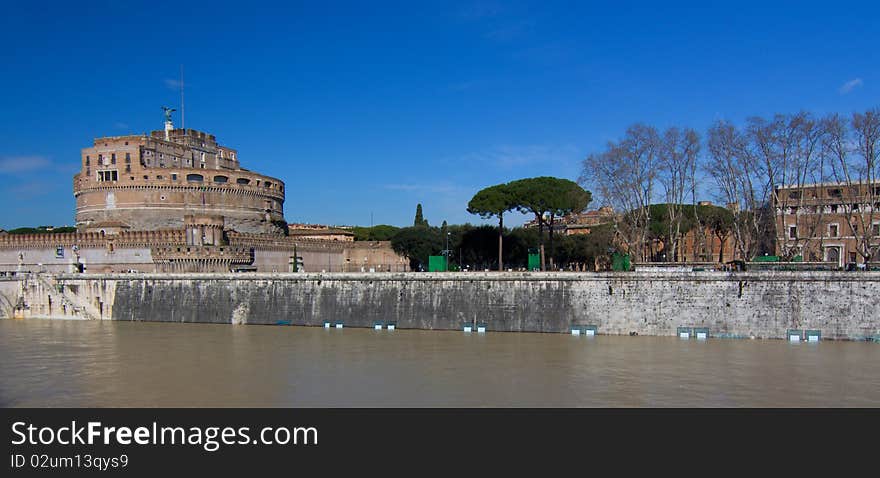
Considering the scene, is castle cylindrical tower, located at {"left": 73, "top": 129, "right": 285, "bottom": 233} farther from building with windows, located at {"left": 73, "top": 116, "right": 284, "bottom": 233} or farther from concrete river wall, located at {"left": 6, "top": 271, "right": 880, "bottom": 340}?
concrete river wall, located at {"left": 6, "top": 271, "right": 880, "bottom": 340}

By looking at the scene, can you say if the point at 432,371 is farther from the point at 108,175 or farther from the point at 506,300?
the point at 108,175

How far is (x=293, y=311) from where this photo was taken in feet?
Result: 109

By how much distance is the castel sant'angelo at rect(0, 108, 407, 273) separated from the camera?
43438 mm

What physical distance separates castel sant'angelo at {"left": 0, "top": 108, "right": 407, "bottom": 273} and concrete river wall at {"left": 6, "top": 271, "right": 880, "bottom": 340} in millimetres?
5042

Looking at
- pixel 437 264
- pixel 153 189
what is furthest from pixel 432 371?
pixel 153 189

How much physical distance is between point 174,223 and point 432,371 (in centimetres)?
3968

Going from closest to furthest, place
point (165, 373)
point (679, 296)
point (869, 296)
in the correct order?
point (165, 373) < point (869, 296) < point (679, 296)

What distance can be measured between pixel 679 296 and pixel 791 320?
4062mm

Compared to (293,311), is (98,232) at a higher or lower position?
higher

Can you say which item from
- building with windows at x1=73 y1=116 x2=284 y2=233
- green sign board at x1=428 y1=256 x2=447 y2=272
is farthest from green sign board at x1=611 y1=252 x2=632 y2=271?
building with windows at x1=73 y1=116 x2=284 y2=233
